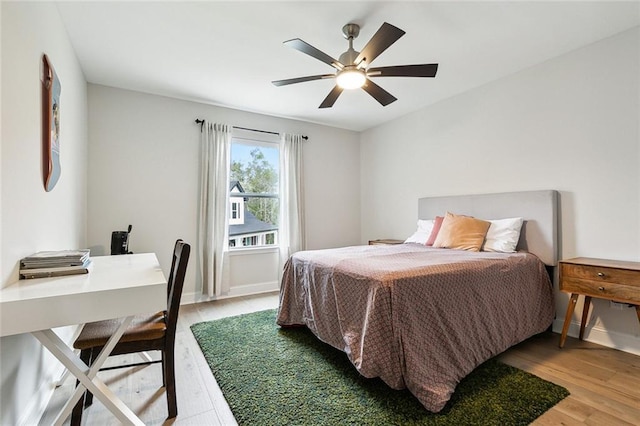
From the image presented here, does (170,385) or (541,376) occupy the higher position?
(170,385)

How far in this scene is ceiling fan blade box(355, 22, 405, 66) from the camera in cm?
179

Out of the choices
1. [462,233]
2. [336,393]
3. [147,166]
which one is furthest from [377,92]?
[147,166]

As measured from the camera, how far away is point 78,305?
1.13 metres

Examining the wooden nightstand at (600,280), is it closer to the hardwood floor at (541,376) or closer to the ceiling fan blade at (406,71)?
the hardwood floor at (541,376)

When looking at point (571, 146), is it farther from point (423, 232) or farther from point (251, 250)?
point (251, 250)

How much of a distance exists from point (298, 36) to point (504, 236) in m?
2.58

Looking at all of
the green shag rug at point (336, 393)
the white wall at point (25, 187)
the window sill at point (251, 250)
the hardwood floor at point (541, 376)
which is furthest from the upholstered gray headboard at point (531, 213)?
the white wall at point (25, 187)

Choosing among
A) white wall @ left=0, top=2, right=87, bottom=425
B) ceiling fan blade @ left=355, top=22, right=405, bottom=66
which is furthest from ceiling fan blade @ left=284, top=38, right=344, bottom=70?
white wall @ left=0, top=2, right=87, bottom=425

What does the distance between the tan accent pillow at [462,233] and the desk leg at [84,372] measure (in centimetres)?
276

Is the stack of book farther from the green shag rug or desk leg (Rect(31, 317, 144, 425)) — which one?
the green shag rug

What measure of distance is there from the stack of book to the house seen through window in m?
2.54

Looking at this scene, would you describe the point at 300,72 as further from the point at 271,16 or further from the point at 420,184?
the point at 420,184

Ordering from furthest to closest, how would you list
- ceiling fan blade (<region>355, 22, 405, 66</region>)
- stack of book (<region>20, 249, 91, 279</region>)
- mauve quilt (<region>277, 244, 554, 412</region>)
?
ceiling fan blade (<region>355, 22, 405, 66</region>)
mauve quilt (<region>277, 244, 554, 412</region>)
stack of book (<region>20, 249, 91, 279</region>)

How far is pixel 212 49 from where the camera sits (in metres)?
2.58
